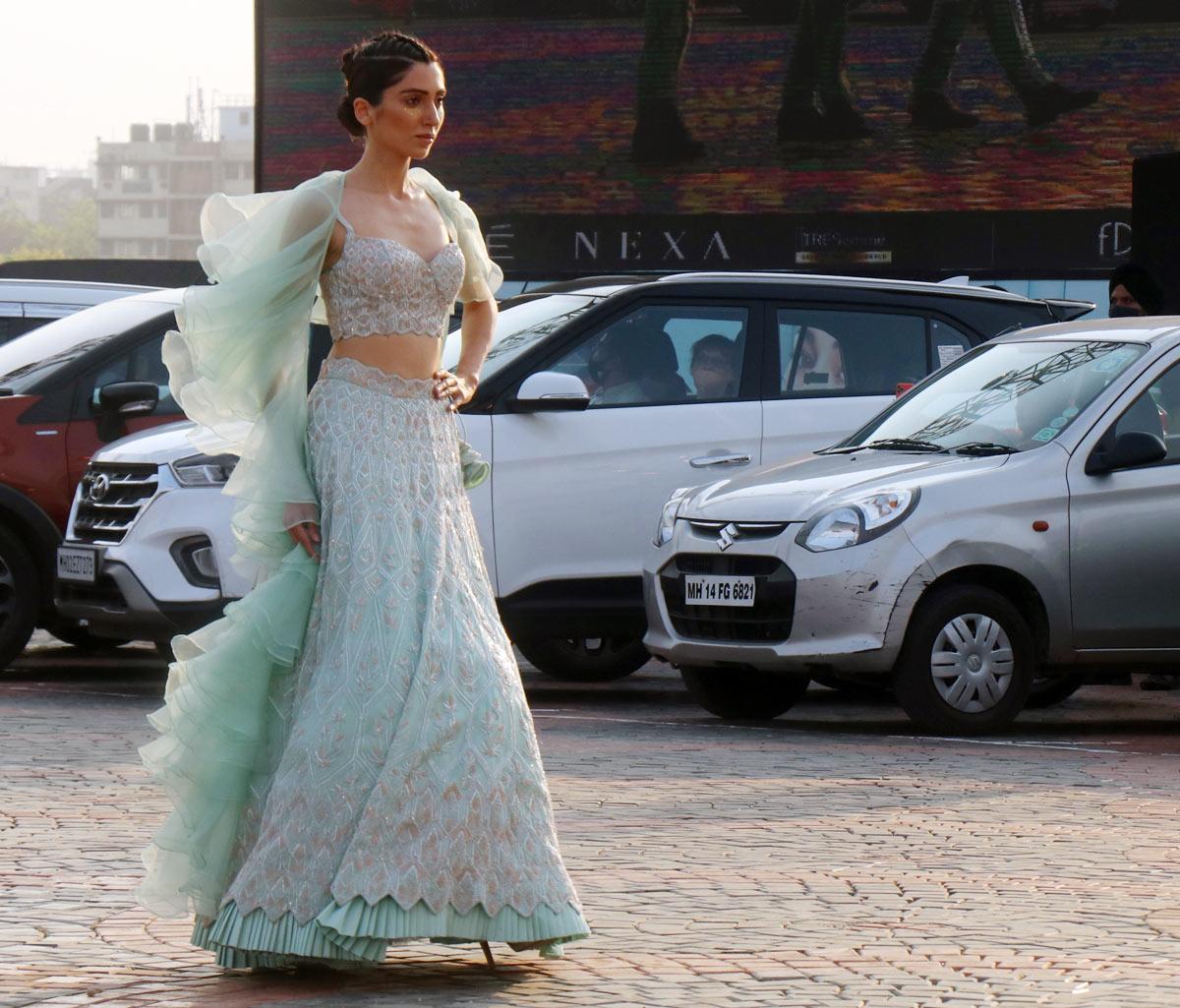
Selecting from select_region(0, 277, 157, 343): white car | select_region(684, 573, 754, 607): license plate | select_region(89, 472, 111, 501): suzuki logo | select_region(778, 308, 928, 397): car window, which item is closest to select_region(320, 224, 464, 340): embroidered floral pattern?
select_region(684, 573, 754, 607): license plate

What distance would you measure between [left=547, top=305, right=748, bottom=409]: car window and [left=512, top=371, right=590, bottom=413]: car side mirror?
336 mm

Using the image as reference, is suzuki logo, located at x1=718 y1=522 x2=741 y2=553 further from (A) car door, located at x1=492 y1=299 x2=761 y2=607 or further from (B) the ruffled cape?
(B) the ruffled cape

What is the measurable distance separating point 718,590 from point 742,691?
0.79m

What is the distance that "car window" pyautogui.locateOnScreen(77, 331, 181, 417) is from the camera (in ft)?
39.5

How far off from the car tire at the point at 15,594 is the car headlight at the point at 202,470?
1.13 m

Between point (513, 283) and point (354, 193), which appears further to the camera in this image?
point (513, 283)

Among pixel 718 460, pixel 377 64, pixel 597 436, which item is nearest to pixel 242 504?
pixel 377 64

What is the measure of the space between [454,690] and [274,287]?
0.97 meters

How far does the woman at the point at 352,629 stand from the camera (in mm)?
4922

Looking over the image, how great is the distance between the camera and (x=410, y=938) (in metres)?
4.85

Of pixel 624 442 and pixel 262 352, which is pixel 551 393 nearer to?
pixel 624 442

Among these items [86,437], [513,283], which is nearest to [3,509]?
[86,437]

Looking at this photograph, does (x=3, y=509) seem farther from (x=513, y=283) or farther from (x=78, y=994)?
(x=513, y=283)

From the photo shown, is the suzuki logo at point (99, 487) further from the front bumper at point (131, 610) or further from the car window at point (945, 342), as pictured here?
the car window at point (945, 342)
